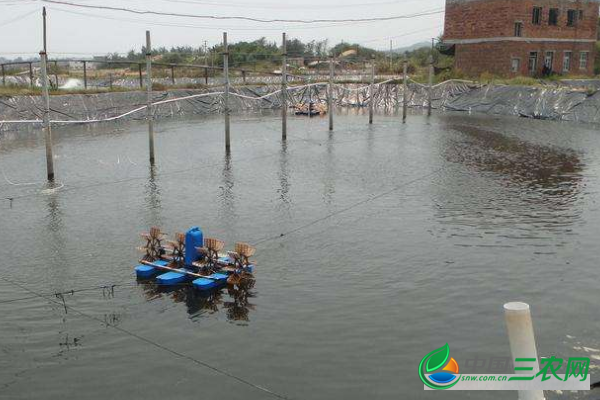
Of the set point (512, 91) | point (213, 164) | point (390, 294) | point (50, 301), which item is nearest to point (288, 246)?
point (390, 294)

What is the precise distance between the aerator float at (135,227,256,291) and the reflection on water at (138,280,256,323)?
0.54 ft

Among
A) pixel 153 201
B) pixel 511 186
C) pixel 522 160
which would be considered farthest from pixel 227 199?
pixel 522 160

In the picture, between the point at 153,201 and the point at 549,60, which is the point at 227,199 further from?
the point at 549,60

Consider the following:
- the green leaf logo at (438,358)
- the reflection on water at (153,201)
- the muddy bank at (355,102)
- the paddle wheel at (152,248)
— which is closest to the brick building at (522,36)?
the muddy bank at (355,102)

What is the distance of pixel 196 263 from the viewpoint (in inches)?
591

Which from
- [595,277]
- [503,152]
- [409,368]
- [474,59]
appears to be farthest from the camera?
[474,59]

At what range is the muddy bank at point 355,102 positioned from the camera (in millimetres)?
52812

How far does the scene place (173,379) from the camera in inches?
420

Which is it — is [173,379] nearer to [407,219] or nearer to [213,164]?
[407,219]

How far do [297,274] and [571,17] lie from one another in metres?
70.6

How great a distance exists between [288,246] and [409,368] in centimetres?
761

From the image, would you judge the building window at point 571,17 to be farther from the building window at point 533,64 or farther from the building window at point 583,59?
the building window at point 533,64

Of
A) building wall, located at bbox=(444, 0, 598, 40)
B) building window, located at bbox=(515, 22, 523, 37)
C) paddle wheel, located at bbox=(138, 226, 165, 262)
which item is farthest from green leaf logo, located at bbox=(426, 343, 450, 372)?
building window, located at bbox=(515, 22, 523, 37)

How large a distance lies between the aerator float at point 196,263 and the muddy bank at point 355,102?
29.6 metres
